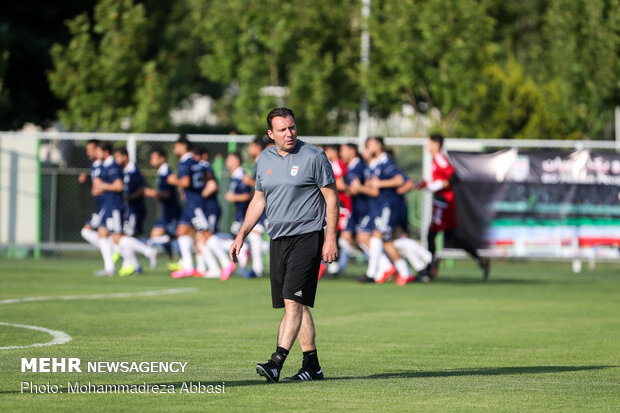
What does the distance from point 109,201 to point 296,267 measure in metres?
12.3

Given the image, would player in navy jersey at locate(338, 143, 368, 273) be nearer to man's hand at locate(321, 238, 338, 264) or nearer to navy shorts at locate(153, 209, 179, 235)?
navy shorts at locate(153, 209, 179, 235)

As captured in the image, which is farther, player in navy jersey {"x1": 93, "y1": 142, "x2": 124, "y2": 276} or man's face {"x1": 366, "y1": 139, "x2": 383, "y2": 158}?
player in navy jersey {"x1": 93, "y1": 142, "x2": 124, "y2": 276}

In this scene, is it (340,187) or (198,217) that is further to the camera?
(340,187)

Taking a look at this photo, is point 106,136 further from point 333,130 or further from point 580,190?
point 580,190

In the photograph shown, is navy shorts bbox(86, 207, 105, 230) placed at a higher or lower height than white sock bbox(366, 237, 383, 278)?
higher

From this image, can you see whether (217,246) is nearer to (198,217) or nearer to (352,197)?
(198,217)

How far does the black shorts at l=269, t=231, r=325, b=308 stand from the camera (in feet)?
28.1

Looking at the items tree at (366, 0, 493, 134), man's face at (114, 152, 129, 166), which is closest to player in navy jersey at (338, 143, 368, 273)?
man's face at (114, 152, 129, 166)

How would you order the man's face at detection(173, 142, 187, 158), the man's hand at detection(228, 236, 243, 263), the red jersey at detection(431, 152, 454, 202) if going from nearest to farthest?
1. the man's hand at detection(228, 236, 243, 263)
2. the red jersey at detection(431, 152, 454, 202)
3. the man's face at detection(173, 142, 187, 158)

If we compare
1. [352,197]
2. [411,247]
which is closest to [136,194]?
[352,197]

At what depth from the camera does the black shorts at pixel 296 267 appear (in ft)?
28.1

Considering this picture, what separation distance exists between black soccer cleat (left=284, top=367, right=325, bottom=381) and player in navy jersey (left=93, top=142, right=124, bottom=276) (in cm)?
1201

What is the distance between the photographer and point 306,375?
338 inches

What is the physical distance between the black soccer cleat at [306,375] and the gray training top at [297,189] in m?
1.04
